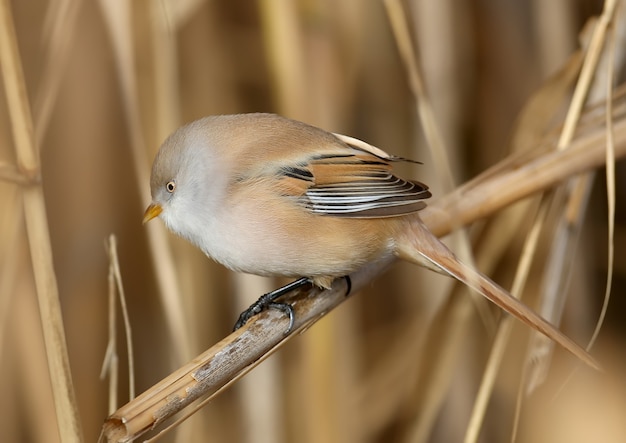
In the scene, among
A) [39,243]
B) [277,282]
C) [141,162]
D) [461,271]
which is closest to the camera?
[39,243]

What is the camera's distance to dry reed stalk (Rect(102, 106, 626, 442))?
39.9 inches

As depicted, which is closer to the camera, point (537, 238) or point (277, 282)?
point (537, 238)

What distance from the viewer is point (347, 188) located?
1.48 metres

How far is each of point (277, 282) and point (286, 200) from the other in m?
0.78

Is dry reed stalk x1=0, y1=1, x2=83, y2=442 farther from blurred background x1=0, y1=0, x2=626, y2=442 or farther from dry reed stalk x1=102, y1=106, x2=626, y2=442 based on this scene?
blurred background x1=0, y1=0, x2=626, y2=442

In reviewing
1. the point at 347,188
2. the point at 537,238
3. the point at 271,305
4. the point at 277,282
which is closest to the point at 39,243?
the point at 271,305

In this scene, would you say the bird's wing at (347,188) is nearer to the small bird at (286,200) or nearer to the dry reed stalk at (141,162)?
the small bird at (286,200)

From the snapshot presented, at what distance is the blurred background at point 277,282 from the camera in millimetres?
1700

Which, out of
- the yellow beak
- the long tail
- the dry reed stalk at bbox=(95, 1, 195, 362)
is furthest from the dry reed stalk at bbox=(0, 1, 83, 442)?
the long tail

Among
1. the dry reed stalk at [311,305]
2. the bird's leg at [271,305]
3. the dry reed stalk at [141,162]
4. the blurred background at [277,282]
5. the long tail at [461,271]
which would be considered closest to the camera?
the dry reed stalk at [311,305]

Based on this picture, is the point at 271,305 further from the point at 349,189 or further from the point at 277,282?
the point at 277,282

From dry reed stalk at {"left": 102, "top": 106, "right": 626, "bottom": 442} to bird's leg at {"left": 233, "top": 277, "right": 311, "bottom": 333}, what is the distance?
0.8 inches

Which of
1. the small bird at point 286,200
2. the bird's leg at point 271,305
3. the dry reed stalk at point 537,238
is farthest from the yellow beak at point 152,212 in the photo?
the dry reed stalk at point 537,238

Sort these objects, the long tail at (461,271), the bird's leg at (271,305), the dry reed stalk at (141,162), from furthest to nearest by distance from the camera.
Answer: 1. the dry reed stalk at (141,162)
2. the bird's leg at (271,305)
3. the long tail at (461,271)
